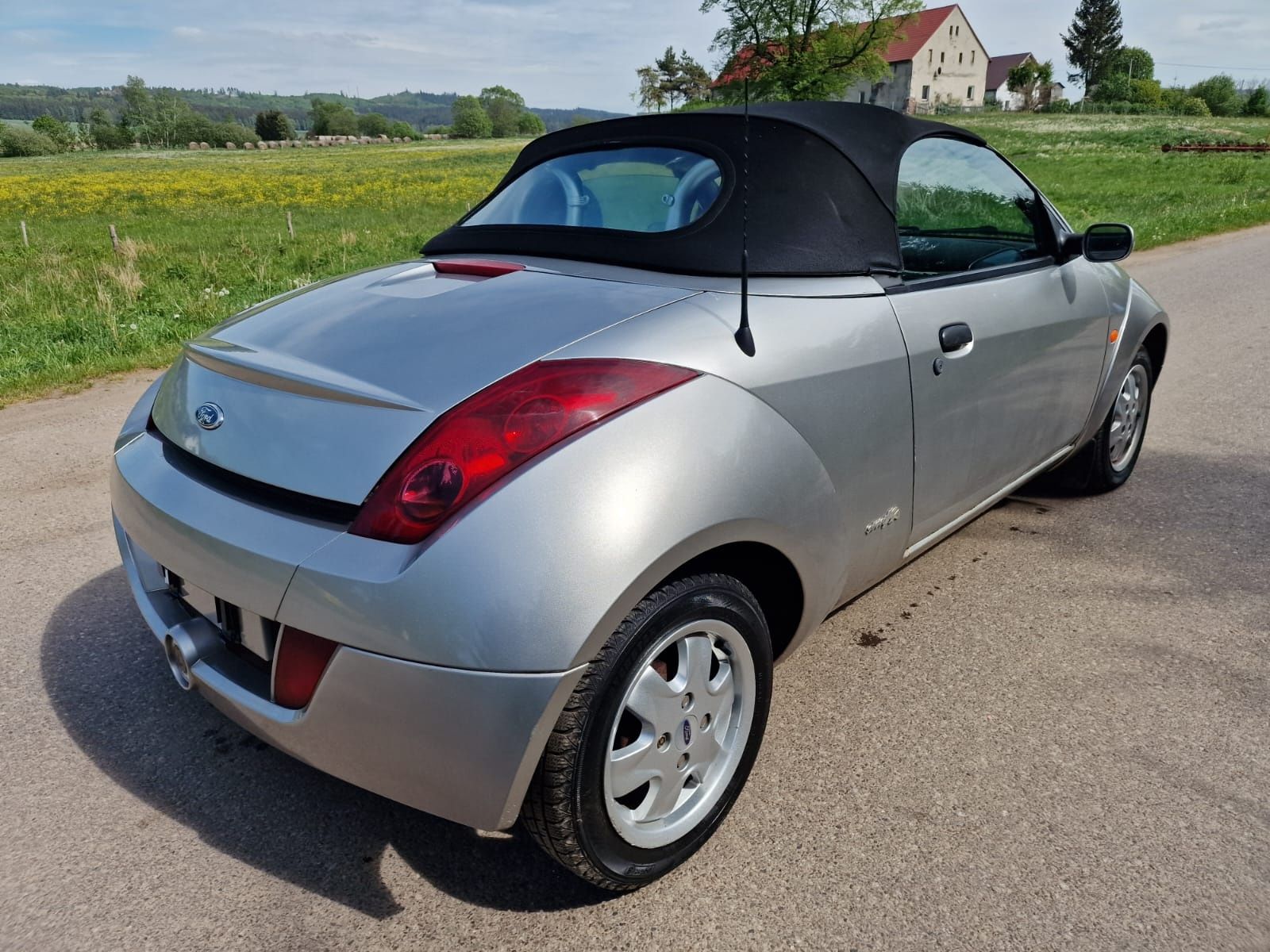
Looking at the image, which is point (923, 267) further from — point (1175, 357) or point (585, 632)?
point (1175, 357)

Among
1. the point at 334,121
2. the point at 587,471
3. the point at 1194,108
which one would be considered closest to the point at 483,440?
the point at 587,471

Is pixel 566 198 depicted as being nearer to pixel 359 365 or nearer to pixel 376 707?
pixel 359 365

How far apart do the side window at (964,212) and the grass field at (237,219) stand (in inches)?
227

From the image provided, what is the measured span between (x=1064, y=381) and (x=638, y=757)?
2299 mm

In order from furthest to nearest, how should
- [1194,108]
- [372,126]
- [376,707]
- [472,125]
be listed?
[372,126] < [472,125] < [1194,108] < [376,707]

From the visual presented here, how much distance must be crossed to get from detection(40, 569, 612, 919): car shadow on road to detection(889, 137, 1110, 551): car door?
4.77 ft

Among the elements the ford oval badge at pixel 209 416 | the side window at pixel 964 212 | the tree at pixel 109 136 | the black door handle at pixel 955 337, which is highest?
the tree at pixel 109 136

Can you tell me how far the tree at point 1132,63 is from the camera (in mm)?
102688

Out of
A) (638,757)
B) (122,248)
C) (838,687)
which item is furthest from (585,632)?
(122,248)

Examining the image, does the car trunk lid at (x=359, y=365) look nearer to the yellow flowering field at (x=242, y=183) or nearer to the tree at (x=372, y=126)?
the yellow flowering field at (x=242, y=183)

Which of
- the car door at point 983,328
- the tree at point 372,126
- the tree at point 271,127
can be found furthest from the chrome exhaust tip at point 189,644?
the tree at point 372,126

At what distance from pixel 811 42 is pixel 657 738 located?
150ft

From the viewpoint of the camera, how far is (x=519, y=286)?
Result: 2.23 m

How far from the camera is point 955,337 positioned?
261cm
